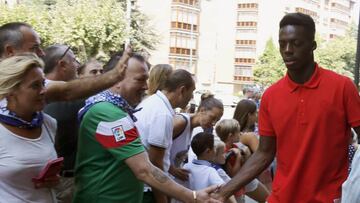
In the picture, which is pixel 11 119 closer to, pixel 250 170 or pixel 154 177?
pixel 154 177

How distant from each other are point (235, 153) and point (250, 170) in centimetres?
223

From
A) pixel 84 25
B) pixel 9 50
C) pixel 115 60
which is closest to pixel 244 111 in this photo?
pixel 115 60

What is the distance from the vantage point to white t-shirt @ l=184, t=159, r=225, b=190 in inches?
186

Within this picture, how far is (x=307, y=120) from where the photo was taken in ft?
9.59

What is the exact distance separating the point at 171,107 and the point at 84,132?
4.00 ft

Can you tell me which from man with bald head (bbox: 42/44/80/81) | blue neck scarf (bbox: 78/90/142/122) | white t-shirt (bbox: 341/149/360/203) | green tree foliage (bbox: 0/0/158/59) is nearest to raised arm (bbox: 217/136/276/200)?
blue neck scarf (bbox: 78/90/142/122)

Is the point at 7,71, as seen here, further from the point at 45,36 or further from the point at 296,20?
the point at 45,36

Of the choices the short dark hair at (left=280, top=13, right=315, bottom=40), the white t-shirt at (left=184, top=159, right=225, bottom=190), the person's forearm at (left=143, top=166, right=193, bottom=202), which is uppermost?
the short dark hair at (left=280, top=13, right=315, bottom=40)

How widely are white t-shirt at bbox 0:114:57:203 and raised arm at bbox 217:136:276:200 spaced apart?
1.36 metres

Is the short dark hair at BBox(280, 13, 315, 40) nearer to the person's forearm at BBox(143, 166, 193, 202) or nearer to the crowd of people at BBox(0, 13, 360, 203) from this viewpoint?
the crowd of people at BBox(0, 13, 360, 203)

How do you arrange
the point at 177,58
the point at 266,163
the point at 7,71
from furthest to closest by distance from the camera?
1. the point at 177,58
2. the point at 266,163
3. the point at 7,71

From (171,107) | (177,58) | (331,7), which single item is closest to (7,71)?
(171,107)

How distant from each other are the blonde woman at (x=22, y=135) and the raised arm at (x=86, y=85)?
0.42 metres

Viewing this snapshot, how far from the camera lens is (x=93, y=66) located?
16.8 ft
